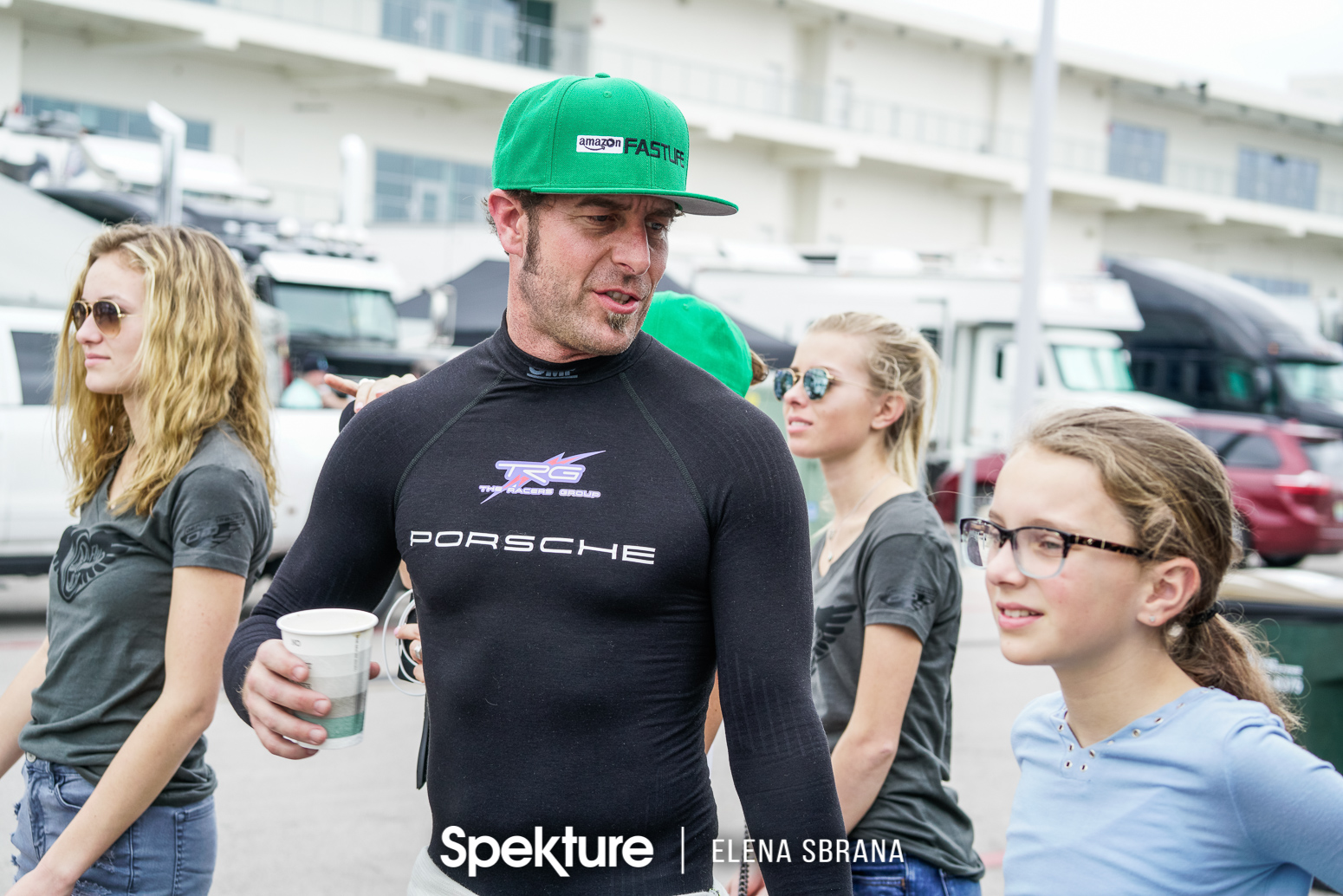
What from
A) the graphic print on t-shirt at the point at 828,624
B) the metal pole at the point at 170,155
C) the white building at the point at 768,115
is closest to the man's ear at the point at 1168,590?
the graphic print on t-shirt at the point at 828,624

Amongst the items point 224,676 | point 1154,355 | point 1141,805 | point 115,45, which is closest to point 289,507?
point 224,676

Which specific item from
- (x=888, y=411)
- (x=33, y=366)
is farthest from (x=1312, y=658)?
(x=33, y=366)

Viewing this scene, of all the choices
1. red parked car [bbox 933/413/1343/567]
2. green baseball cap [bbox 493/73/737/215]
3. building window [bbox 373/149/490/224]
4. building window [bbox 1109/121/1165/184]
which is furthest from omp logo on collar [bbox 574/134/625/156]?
building window [bbox 1109/121/1165/184]

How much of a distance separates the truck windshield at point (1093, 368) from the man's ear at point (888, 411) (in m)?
15.9

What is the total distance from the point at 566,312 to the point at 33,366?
864cm

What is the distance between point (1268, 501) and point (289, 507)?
11.3 meters

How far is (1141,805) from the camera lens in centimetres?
183

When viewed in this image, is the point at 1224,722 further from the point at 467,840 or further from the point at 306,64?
the point at 306,64

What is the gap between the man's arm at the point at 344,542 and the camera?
1.86 meters

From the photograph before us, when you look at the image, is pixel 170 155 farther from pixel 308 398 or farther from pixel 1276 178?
pixel 1276 178

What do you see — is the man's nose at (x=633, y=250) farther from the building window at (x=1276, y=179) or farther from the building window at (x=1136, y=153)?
the building window at (x=1276, y=179)

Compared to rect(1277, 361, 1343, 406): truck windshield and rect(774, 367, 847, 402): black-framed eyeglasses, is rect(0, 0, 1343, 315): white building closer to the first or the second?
rect(1277, 361, 1343, 406): truck windshield

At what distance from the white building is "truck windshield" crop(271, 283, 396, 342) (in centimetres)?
274

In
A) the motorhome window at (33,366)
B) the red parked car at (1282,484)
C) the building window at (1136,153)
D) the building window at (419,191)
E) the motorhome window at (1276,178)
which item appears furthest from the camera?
the motorhome window at (1276,178)
